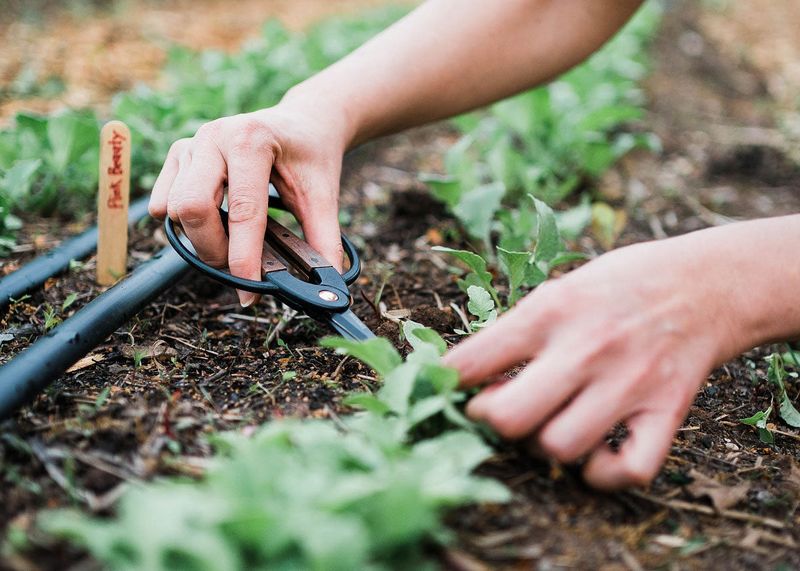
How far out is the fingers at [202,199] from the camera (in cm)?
135

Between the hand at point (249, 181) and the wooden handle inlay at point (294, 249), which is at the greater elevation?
the hand at point (249, 181)

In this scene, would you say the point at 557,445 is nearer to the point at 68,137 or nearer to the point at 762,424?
the point at 762,424

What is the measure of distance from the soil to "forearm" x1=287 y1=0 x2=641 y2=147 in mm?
428

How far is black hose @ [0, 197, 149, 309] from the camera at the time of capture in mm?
1677

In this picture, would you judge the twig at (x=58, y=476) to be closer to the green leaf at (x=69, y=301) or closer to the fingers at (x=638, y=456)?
the green leaf at (x=69, y=301)

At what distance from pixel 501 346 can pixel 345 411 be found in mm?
362

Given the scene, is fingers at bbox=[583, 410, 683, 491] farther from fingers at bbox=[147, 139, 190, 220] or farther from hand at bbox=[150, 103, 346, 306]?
fingers at bbox=[147, 139, 190, 220]

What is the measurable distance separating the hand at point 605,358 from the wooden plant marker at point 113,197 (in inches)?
38.1

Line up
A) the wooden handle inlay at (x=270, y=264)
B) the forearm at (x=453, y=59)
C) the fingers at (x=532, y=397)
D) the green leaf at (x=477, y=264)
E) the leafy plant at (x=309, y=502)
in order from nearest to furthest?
the leafy plant at (x=309, y=502), the fingers at (x=532, y=397), the wooden handle inlay at (x=270, y=264), the green leaf at (x=477, y=264), the forearm at (x=453, y=59)

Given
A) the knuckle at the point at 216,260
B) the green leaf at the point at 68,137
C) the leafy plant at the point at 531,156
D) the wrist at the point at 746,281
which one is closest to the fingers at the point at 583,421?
the wrist at the point at 746,281

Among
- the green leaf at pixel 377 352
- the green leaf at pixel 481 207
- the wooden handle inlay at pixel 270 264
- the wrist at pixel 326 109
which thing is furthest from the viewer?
the green leaf at pixel 481 207

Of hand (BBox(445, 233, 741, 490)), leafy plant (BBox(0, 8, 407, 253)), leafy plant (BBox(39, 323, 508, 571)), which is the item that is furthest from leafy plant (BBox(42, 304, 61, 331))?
hand (BBox(445, 233, 741, 490))

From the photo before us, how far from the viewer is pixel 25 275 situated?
5.65 ft

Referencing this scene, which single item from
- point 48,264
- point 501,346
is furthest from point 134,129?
point 501,346
